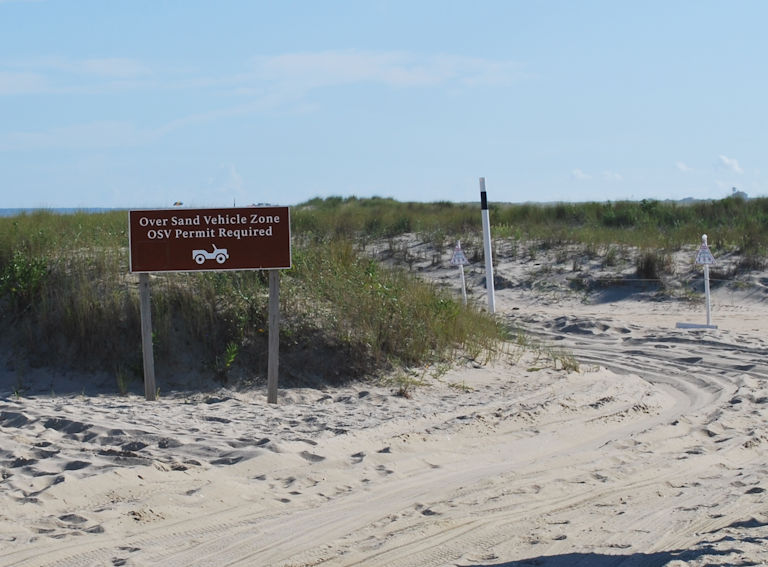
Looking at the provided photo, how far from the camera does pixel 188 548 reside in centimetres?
489

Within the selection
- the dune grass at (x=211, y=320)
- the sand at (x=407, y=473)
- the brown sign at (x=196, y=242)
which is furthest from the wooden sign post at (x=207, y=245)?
the dune grass at (x=211, y=320)

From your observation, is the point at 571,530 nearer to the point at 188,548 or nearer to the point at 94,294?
the point at 188,548

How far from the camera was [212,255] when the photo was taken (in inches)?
351

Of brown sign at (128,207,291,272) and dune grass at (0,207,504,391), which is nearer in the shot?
brown sign at (128,207,291,272)

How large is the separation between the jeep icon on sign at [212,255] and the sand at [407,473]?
142 cm

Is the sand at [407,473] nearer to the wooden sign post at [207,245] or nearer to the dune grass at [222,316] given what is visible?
the dune grass at [222,316]

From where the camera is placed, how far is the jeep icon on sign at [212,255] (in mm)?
8914

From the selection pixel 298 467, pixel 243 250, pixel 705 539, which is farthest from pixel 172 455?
pixel 705 539

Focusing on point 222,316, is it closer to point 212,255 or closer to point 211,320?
point 211,320

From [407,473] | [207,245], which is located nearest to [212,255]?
[207,245]

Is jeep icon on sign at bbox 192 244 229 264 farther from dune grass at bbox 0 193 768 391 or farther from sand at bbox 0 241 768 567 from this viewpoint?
sand at bbox 0 241 768 567

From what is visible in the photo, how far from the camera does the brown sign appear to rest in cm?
889

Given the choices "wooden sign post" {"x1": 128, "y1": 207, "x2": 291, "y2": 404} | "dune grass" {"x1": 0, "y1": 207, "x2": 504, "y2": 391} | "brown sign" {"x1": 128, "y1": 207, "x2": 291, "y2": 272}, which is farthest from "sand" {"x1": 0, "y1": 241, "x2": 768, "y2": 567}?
"brown sign" {"x1": 128, "y1": 207, "x2": 291, "y2": 272}

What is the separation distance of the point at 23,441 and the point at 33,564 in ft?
8.09
